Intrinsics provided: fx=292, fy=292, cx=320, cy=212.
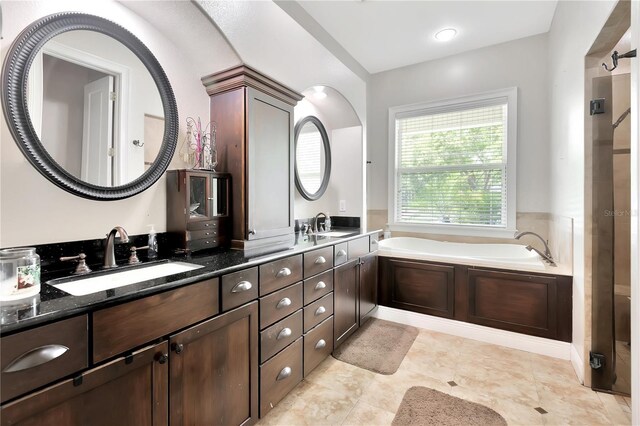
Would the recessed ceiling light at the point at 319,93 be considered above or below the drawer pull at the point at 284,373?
above

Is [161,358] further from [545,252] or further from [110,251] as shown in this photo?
[545,252]

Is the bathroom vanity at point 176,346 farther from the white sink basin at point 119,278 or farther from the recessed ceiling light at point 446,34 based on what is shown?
the recessed ceiling light at point 446,34

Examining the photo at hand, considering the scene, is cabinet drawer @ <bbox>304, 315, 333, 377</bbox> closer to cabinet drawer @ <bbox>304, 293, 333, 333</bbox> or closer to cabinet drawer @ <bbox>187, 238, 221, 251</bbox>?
cabinet drawer @ <bbox>304, 293, 333, 333</bbox>

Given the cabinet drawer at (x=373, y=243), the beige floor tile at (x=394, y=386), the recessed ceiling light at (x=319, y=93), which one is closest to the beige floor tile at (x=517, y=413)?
the beige floor tile at (x=394, y=386)

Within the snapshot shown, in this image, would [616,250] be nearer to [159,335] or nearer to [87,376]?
[159,335]

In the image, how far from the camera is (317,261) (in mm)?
1989

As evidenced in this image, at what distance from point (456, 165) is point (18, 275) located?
3.66 m

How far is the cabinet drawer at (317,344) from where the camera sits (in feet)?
6.26

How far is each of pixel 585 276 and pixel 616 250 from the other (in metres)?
0.31

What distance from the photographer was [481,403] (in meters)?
1.74

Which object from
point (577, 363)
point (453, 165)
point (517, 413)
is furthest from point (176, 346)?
point (453, 165)

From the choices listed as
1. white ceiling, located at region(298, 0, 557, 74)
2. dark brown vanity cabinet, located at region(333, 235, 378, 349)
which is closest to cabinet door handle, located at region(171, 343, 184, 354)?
dark brown vanity cabinet, located at region(333, 235, 378, 349)

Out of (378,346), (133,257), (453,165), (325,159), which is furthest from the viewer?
(453,165)

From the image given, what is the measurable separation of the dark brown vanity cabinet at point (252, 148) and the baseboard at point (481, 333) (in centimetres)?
149
